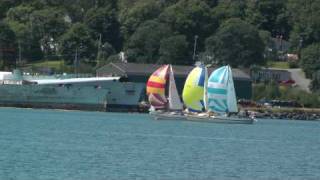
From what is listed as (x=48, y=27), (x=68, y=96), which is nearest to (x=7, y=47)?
(x=48, y=27)

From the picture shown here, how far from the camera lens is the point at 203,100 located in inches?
3666

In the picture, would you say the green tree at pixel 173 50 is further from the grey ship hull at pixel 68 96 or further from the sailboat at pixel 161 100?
the sailboat at pixel 161 100

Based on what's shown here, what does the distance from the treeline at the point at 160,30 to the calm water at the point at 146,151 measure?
5544cm

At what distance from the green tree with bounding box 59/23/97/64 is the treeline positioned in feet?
0.22

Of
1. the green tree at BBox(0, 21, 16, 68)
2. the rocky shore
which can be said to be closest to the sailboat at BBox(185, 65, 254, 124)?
the rocky shore

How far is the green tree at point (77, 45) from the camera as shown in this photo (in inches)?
5595

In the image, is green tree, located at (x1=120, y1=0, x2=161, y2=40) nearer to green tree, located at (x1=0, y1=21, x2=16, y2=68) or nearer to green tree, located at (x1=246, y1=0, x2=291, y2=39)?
green tree, located at (x1=246, y1=0, x2=291, y2=39)

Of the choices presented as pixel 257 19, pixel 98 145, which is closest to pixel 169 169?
pixel 98 145

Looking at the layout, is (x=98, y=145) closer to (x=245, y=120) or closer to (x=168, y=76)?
(x=245, y=120)

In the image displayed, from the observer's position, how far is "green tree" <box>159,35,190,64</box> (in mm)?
138438

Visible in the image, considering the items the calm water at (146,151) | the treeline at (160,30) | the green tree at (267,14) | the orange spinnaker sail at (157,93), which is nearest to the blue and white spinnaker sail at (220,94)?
the orange spinnaker sail at (157,93)

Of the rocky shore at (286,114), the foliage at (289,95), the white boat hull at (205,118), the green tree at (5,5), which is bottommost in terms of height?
the rocky shore at (286,114)

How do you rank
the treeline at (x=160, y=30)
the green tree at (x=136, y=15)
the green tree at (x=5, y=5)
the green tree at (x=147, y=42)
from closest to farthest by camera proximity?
the treeline at (x=160, y=30) → the green tree at (x=147, y=42) → the green tree at (x=136, y=15) → the green tree at (x=5, y=5)

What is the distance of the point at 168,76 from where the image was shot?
102500 millimetres
